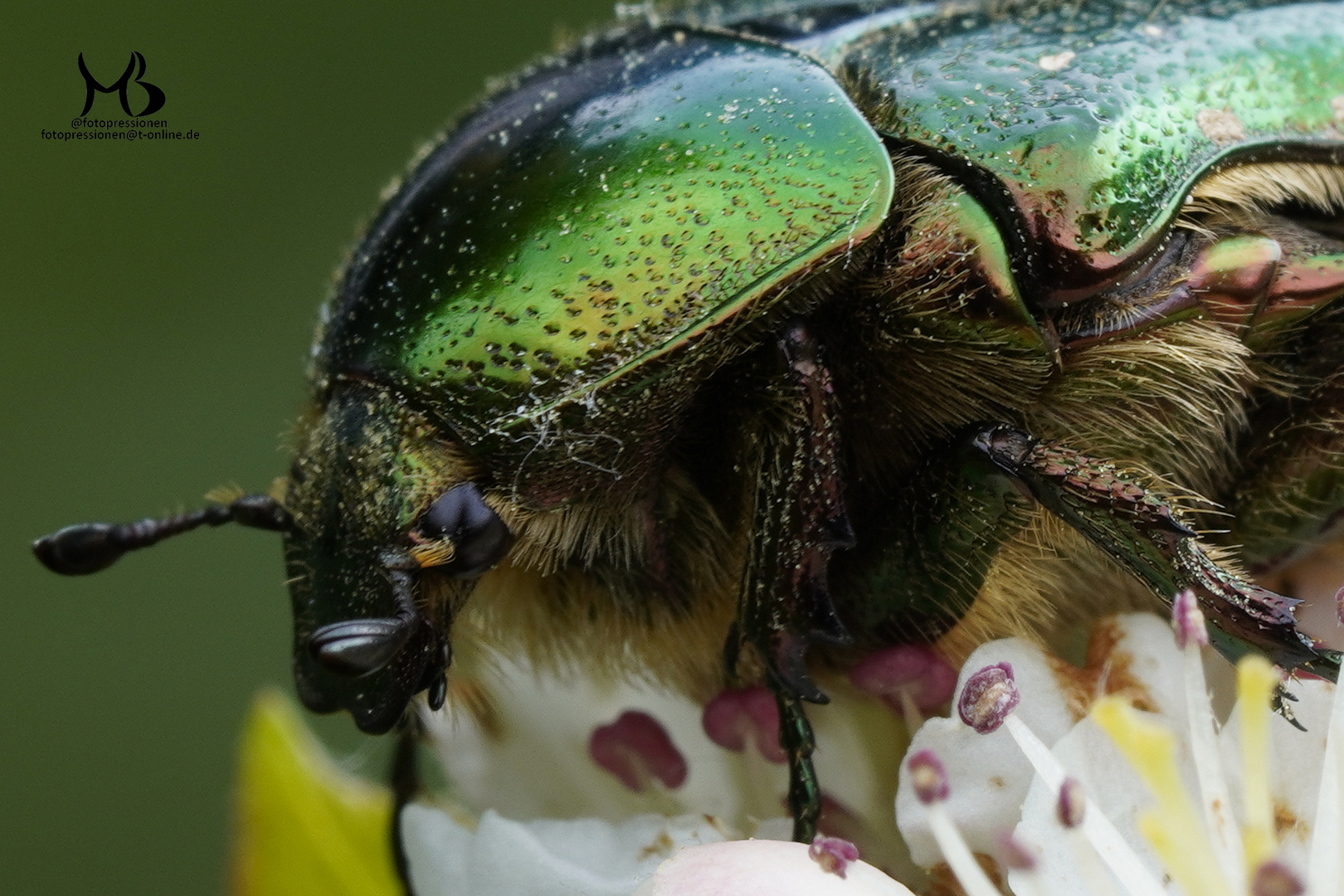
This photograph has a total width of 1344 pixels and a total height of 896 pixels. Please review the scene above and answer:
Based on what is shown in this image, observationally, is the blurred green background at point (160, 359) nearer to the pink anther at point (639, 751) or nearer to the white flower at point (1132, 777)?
the pink anther at point (639, 751)

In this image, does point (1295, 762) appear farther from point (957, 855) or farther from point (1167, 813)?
point (957, 855)

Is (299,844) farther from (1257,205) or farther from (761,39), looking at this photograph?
(1257,205)

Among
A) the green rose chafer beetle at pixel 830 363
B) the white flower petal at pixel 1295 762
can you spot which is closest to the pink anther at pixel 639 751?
the green rose chafer beetle at pixel 830 363

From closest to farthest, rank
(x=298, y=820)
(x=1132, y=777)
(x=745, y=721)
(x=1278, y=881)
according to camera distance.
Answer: (x=1278, y=881) → (x=1132, y=777) → (x=745, y=721) → (x=298, y=820)

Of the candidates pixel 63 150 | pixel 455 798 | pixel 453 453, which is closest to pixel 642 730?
pixel 455 798

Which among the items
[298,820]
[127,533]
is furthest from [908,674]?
[298,820]
